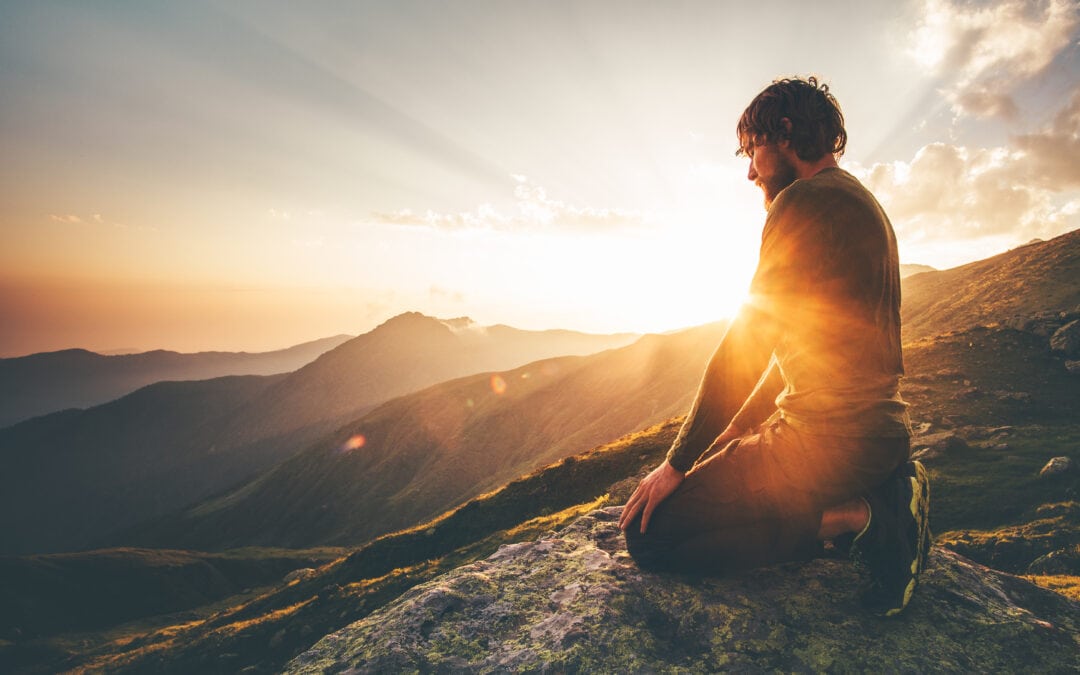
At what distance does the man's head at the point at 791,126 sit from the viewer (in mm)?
4215

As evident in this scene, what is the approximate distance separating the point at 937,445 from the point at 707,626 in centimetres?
2035

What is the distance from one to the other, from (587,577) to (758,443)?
89.5 inches

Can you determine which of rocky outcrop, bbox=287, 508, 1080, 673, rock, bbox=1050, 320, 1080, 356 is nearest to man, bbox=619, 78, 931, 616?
rocky outcrop, bbox=287, 508, 1080, 673

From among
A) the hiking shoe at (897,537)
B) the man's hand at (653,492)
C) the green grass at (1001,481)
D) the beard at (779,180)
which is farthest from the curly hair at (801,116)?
the green grass at (1001,481)

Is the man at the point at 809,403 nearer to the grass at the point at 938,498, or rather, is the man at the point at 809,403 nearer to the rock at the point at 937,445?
the grass at the point at 938,498

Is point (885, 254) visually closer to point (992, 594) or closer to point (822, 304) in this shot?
point (822, 304)

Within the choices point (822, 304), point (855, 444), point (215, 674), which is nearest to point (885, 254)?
point (822, 304)

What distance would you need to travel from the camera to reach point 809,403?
12.9ft

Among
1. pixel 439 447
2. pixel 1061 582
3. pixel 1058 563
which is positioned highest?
pixel 1061 582

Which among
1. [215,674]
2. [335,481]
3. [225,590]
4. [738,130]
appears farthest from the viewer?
[335,481]

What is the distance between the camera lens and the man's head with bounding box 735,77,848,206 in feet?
13.8

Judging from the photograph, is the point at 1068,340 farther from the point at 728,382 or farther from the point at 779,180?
the point at 728,382

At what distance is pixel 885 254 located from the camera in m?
3.83

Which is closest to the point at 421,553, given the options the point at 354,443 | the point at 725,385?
the point at 725,385
